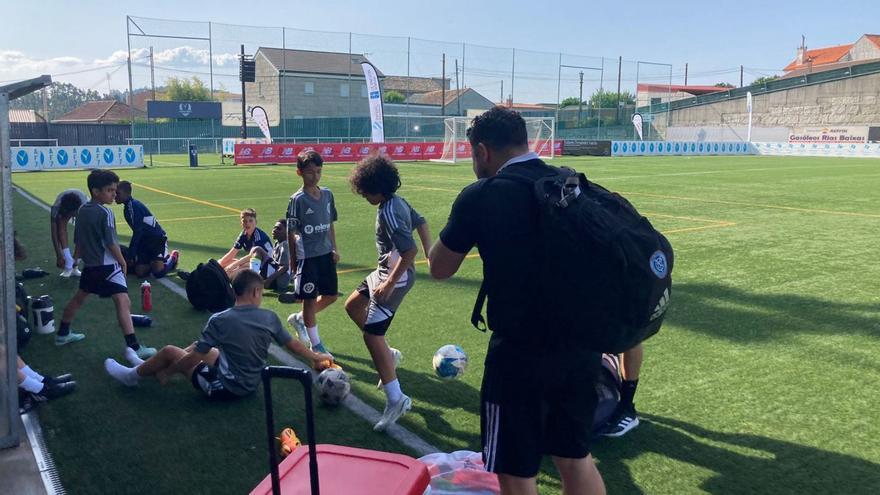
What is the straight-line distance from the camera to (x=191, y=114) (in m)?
63.3

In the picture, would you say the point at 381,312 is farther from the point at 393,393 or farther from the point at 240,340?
the point at 240,340

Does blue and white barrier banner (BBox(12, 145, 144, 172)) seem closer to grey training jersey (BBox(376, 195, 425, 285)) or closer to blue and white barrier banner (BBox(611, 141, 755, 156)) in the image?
grey training jersey (BBox(376, 195, 425, 285))

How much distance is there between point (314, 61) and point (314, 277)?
5821cm

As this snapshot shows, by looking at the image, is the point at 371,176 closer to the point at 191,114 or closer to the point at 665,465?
the point at 665,465

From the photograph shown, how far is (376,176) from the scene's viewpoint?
14.9 ft

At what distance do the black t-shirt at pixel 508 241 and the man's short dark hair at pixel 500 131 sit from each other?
0.13 metres

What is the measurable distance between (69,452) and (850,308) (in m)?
7.37

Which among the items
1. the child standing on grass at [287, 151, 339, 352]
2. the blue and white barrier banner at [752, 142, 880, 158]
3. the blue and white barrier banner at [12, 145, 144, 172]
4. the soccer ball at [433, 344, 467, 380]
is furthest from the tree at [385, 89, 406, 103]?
the soccer ball at [433, 344, 467, 380]

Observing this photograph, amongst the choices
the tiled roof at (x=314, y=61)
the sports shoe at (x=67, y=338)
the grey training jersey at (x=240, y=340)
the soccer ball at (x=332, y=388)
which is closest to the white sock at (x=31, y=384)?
the grey training jersey at (x=240, y=340)

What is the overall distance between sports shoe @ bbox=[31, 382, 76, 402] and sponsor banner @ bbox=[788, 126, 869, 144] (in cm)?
5670

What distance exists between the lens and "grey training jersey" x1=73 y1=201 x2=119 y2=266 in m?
5.86

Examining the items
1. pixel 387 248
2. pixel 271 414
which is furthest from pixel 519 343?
pixel 387 248

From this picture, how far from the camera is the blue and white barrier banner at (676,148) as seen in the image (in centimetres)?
4547

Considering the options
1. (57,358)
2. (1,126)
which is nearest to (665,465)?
(1,126)
